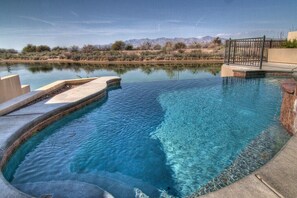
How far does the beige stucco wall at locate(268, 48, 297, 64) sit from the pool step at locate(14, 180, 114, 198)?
14.0m

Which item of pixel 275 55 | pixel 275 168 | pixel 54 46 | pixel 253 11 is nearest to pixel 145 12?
pixel 253 11

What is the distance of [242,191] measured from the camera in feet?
5.68

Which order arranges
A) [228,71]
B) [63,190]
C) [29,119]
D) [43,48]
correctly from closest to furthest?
1. [63,190]
2. [29,119]
3. [228,71]
4. [43,48]

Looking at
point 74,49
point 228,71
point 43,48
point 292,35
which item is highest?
point 43,48

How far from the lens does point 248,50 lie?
13359 millimetres

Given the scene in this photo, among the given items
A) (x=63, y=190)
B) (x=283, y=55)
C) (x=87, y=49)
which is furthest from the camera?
(x=87, y=49)

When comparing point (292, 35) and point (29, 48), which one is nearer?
point (292, 35)

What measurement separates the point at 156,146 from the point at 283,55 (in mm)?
12752

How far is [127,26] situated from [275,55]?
1370 inches

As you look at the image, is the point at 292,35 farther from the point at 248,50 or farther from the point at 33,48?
the point at 33,48

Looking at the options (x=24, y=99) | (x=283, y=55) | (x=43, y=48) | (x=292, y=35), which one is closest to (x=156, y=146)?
(x=24, y=99)

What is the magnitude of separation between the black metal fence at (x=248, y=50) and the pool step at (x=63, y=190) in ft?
33.1

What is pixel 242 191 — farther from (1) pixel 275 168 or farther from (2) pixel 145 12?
(2) pixel 145 12

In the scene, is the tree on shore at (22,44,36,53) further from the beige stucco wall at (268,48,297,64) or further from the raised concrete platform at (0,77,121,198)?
the beige stucco wall at (268,48,297,64)
